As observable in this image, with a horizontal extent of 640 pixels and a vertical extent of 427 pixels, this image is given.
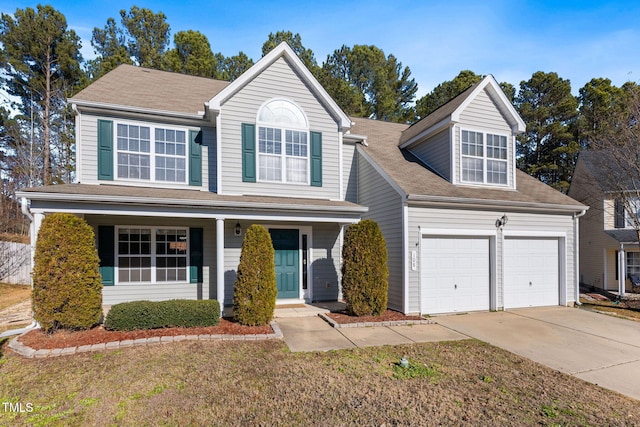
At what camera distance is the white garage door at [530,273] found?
10305 mm

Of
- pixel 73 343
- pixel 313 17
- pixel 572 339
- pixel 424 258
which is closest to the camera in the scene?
pixel 73 343

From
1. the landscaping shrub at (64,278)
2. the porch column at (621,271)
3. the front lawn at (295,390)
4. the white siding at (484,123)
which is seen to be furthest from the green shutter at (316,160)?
the porch column at (621,271)

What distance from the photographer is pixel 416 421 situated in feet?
12.5

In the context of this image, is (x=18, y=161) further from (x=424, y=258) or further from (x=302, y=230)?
(x=424, y=258)

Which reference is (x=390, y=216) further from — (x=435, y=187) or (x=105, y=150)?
(x=105, y=150)

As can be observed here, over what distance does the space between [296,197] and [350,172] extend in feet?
8.95

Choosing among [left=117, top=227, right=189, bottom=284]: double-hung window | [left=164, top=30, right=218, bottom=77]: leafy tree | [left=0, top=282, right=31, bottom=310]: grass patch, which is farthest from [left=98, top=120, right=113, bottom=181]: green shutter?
[left=164, top=30, right=218, bottom=77]: leafy tree

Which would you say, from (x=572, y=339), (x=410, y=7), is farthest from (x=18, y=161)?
(x=572, y=339)

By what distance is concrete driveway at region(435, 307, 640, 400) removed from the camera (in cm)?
544

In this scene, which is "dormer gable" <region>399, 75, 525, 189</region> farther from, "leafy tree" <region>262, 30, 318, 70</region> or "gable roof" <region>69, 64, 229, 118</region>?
"leafy tree" <region>262, 30, 318, 70</region>

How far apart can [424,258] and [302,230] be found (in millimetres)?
3602

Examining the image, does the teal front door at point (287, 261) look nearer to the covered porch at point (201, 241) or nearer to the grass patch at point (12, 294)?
the covered porch at point (201, 241)

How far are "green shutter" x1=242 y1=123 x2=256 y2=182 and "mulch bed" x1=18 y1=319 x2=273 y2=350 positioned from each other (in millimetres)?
3985

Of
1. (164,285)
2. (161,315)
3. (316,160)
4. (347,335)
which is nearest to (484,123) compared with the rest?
(316,160)
